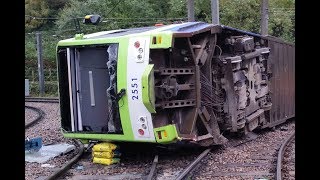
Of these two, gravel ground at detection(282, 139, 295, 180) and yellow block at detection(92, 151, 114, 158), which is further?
yellow block at detection(92, 151, 114, 158)

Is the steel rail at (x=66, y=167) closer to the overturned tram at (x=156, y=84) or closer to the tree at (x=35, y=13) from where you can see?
the overturned tram at (x=156, y=84)

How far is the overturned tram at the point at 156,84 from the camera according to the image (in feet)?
24.5

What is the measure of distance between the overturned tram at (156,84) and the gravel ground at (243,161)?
367 mm

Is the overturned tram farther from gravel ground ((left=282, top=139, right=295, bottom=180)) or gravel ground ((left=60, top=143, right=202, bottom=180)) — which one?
gravel ground ((left=282, top=139, right=295, bottom=180))

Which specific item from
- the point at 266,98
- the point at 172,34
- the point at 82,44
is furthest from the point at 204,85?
the point at 266,98

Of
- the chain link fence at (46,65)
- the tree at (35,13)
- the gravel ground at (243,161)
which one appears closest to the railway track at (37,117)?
the gravel ground at (243,161)

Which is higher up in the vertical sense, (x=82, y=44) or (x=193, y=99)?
(x=82, y=44)

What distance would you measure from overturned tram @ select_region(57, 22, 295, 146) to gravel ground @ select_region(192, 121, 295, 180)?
14.4 inches

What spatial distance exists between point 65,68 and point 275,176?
4098 mm

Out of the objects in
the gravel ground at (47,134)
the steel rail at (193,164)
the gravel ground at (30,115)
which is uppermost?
the steel rail at (193,164)

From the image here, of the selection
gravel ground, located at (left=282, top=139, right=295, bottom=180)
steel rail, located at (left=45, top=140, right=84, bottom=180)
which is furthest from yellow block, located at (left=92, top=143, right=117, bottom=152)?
gravel ground, located at (left=282, top=139, right=295, bottom=180)

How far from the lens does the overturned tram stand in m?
7.48

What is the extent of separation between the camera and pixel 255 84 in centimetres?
1100
